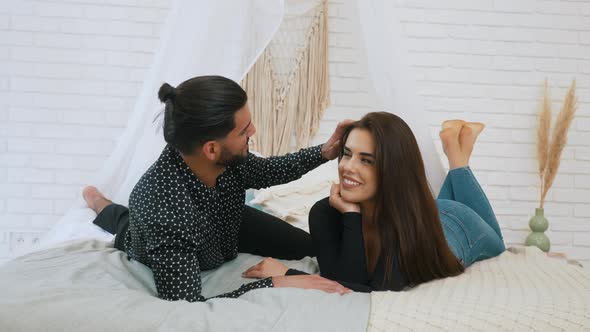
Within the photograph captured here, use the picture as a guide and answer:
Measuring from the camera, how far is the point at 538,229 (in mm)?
3117

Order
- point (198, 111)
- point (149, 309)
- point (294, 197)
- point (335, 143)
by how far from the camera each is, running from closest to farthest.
→ point (149, 309) → point (198, 111) → point (335, 143) → point (294, 197)

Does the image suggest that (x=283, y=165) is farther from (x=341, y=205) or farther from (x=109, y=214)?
(x=109, y=214)

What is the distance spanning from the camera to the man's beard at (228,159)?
5.34ft

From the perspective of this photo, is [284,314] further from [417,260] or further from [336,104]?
[336,104]

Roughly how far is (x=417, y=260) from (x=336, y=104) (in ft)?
5.63

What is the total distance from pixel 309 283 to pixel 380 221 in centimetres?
33

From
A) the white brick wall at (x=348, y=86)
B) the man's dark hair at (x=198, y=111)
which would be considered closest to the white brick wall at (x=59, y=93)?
the white brick wall at (x=348, y=86)

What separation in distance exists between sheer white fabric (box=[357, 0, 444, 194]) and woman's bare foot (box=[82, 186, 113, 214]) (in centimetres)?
110

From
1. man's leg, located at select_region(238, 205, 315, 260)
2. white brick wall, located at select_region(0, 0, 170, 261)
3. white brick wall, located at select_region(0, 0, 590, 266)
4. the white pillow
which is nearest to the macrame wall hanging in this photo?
white brick wall, located at select_region(0, 0, 590, 266)

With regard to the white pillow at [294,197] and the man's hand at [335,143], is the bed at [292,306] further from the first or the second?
the white pillow at [294,197]

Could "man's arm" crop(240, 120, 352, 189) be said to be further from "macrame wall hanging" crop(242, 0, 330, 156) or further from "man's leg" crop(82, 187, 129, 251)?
"macrame wall hanging" crop(242, 0, 330, 156)

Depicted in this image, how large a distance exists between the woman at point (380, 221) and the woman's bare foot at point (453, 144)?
507 millimetres

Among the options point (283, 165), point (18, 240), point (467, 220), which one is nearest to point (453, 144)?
point (467, 220)

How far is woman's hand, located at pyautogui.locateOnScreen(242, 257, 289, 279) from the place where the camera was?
165 cm
